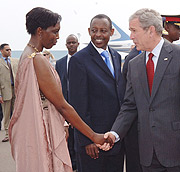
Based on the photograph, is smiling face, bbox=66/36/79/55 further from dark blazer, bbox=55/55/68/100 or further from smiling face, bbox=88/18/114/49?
smiling face, bbox=88/18/114/49

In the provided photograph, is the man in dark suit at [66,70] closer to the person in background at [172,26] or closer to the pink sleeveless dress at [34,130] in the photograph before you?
the person in background at [172,26]

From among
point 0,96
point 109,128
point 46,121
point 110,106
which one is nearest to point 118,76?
point 110,106

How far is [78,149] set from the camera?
2637mm

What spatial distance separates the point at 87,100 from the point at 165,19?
130cm

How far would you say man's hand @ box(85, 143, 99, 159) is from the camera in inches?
98.1

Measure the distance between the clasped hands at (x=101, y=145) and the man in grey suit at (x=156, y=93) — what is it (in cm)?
30

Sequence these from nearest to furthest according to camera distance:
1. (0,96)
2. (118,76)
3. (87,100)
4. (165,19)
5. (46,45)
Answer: (46,45)
(87,100)
(118,76)
(165,19)
(0,96)

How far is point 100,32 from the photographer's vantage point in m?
2.70

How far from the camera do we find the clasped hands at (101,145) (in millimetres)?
2453

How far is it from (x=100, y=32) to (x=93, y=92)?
57 centimetres

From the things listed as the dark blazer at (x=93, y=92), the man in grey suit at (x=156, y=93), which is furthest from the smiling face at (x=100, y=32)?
the man in grey suit at (x=156, y=93)

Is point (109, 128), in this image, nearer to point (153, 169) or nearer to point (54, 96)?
point (153, 169)

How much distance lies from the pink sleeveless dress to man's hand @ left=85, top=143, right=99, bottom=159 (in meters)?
0.44

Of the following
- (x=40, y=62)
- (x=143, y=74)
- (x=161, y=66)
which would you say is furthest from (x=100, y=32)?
(x=40, y=62)
